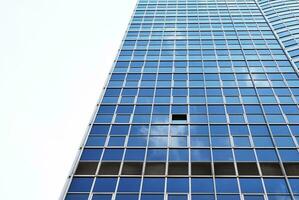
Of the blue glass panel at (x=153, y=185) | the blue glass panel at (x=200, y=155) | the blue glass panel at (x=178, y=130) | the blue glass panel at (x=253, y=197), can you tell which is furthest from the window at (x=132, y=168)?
the blue glass panel at (x=253, y=197)

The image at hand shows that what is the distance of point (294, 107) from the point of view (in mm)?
28141

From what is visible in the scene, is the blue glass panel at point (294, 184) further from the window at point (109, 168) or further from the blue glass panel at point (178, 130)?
the window at point (109, 168)

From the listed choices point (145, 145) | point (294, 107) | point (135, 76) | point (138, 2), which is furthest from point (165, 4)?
point (145, 145)

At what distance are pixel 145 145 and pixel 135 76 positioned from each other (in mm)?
11913

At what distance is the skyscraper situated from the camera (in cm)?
2048

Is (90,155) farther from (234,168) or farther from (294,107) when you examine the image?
(294,107)

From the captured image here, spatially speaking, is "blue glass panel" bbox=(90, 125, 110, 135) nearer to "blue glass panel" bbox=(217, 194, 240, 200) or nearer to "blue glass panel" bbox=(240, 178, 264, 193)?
"blue glass panel" bbox=(217, 194, 240, 200)

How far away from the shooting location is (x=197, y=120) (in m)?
27.0

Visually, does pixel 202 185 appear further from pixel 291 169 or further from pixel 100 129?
pixel 100 129

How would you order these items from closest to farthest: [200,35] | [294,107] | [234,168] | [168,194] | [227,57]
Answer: [168,194]
[234,168]
[294,107]
[227,57]
[200,35]

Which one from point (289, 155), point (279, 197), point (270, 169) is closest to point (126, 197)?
point (279, 197)

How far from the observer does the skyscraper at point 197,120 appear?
20.5m

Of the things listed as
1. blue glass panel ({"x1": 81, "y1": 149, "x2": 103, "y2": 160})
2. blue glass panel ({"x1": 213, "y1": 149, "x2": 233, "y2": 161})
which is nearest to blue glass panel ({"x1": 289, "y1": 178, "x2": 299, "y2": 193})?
blue glass panel ({"x1": 213, "y1": 149, "x2": 233, "y2": 161})

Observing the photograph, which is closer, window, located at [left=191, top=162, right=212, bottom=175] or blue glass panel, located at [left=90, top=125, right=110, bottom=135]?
window, located at [left=191, top=162, right=212, bottom=175]
